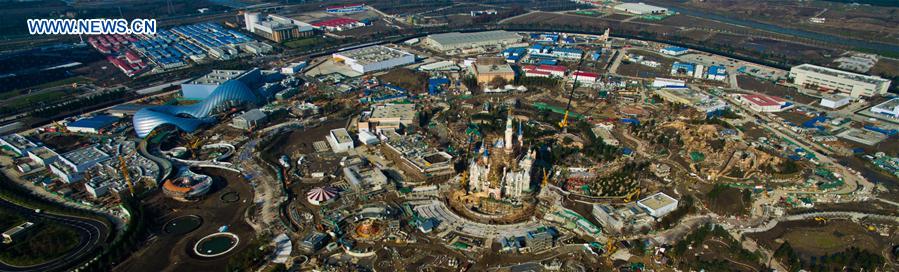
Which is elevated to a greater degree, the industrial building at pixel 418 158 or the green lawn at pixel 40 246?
the industrial building at pixel 418 158

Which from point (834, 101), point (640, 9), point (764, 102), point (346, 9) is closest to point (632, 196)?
point (764, 102)

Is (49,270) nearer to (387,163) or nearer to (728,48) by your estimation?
(387,163)

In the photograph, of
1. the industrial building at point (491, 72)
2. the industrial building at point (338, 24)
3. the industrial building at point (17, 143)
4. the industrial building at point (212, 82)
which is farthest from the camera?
the industrial building at point (338, 24)

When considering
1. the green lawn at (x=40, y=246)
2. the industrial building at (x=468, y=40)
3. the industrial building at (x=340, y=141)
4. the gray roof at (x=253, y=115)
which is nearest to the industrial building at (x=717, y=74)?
the industrial building at (x=468, y=40)

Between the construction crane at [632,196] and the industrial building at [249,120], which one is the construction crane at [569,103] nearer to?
the construction crane at [632,196]

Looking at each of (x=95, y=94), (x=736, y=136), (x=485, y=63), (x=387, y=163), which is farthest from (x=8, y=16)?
(x=736, y=136)

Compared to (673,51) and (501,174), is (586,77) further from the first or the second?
(501,174)
